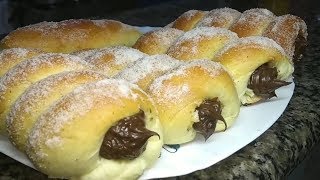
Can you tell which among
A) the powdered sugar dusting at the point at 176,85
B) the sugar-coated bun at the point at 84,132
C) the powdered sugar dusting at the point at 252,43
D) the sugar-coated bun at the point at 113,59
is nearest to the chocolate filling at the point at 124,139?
the sugar-coated bun at the point at 84,132

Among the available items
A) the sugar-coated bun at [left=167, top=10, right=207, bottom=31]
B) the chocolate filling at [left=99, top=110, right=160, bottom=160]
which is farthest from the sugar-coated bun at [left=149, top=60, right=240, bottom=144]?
the sugar-coated bun at [left=167, top=10, right=207, bottom=31]

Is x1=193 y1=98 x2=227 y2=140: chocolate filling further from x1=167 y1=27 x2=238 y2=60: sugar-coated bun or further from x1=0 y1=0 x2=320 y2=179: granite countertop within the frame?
x1=167 y1=27 x2=238 y2=60: sugar-coated bun

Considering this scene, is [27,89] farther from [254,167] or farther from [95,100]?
[254,167]

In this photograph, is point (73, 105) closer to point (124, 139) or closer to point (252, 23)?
point (124, 139)

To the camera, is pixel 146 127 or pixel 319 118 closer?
pixel 146 127

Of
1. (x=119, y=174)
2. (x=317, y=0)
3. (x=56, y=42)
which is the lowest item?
(x=317, y=0)

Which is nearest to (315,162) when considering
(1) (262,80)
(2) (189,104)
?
(1) (262,80)
